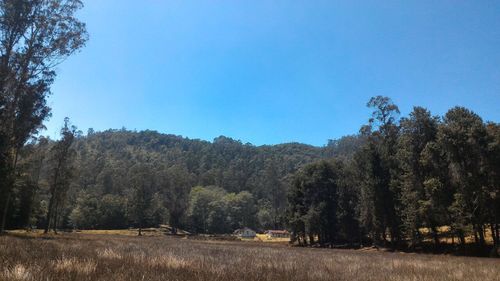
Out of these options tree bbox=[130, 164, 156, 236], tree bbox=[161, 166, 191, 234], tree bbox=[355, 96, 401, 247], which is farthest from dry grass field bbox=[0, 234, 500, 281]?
tree bbox=[161, 166, 191, 234]

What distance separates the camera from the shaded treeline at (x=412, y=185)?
4100 cm

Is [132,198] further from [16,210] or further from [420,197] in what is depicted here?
[420,197]

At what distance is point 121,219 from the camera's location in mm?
125125

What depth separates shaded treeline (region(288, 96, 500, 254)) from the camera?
41000mm

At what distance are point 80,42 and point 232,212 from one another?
385 feet

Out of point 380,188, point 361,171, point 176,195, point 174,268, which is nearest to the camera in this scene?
point 174,268

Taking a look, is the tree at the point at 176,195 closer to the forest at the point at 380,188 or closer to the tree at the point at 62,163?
the forest at the point at 380,188

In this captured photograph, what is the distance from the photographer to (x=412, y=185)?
49.8 m

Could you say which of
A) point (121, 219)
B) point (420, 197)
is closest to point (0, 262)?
point (420, 197)

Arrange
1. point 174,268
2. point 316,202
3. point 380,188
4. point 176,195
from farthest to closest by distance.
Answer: point 176,195 → point 316,202 → point 380,188 → point 174,268

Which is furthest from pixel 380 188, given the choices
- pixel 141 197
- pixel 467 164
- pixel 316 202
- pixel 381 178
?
pixel 141 197

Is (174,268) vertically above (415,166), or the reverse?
(415,166)

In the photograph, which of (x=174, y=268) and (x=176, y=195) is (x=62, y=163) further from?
(x=176, y=195)

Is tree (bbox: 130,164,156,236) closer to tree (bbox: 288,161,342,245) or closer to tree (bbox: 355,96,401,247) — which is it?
tree (bbox: 288,161,342,245)
